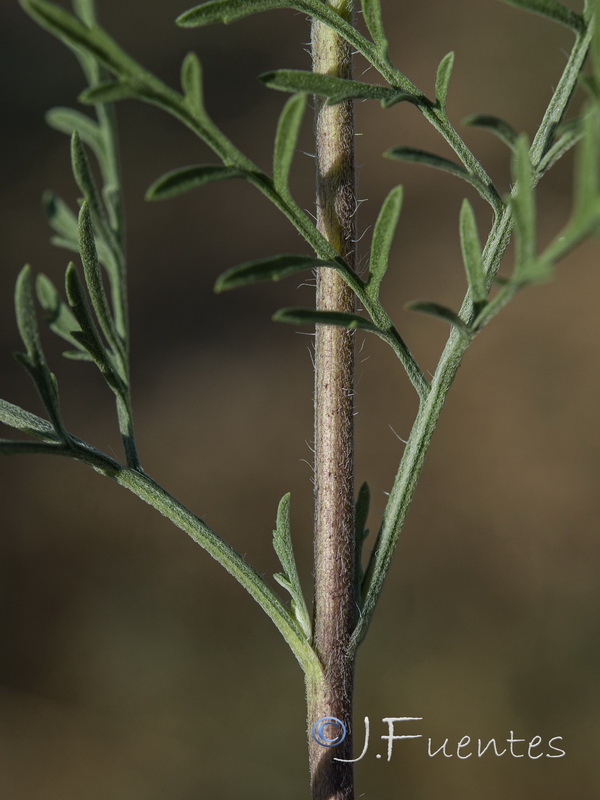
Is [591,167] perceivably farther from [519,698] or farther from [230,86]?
[230,86]

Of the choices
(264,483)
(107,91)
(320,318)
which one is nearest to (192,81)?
(107,91)

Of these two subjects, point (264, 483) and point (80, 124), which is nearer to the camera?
point (80, 124)

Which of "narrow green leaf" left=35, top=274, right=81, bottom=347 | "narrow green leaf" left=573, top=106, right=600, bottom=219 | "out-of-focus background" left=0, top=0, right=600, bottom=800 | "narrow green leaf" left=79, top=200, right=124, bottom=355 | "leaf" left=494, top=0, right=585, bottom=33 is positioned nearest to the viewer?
"narrow green leaf" left=573, top=106, right=600, bottom=219

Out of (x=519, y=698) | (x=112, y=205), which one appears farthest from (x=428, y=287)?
(x=112, y=205)

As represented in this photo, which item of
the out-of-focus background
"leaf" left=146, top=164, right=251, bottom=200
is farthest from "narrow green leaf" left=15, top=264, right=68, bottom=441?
the out-of-focus background

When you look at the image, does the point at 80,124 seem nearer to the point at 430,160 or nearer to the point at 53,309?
the point at 53,309

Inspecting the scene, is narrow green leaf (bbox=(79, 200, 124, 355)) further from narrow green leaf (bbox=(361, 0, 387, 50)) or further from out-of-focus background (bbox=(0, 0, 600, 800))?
out-of-focus background (bbox=(0, 0, 600, 800))
